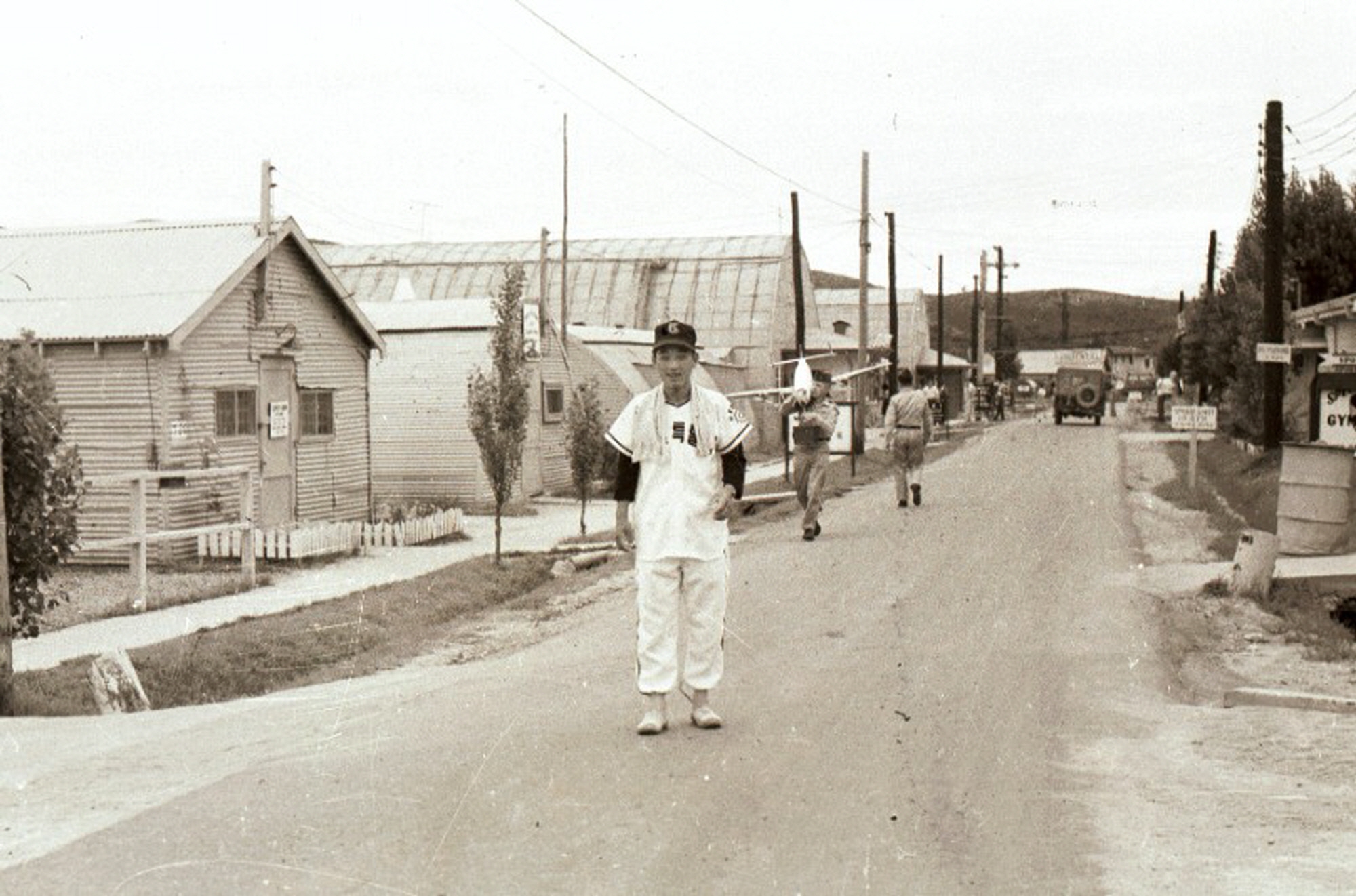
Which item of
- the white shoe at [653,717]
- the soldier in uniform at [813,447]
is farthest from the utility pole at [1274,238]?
the white shoe at [653,717]

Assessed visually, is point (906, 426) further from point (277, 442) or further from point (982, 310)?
point (982, 310)

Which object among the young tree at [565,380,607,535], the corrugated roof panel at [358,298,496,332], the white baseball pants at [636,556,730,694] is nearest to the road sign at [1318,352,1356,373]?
the young tree at [565,380,607,535]

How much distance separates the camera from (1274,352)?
2192 cm

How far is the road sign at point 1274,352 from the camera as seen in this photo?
2184 cm

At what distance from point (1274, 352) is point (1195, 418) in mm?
3121

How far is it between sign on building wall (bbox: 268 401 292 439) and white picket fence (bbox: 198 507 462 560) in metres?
1.69

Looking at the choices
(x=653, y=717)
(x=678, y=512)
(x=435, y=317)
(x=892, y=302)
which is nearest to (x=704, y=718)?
(x=653, y=717)

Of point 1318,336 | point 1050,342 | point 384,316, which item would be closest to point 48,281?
point 384,316

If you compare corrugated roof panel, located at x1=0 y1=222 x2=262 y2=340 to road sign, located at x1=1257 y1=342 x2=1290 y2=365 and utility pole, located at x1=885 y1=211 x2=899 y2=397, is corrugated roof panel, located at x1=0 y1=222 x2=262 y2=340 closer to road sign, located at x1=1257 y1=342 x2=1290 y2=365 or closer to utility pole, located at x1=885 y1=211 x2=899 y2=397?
road sign, located at x1=1257 y1=342 x2=1290 y2=365

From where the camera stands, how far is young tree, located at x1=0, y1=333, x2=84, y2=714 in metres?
9.72

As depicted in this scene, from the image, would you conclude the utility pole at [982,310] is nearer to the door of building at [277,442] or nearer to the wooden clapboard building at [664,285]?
the wooden clapboard building at [664,285]

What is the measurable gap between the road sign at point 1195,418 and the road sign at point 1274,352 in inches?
82.2

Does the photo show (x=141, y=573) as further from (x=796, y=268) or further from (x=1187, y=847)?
(x=796, y=268)

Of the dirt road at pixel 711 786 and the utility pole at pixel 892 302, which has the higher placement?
the utility pole at pixel 892 302
